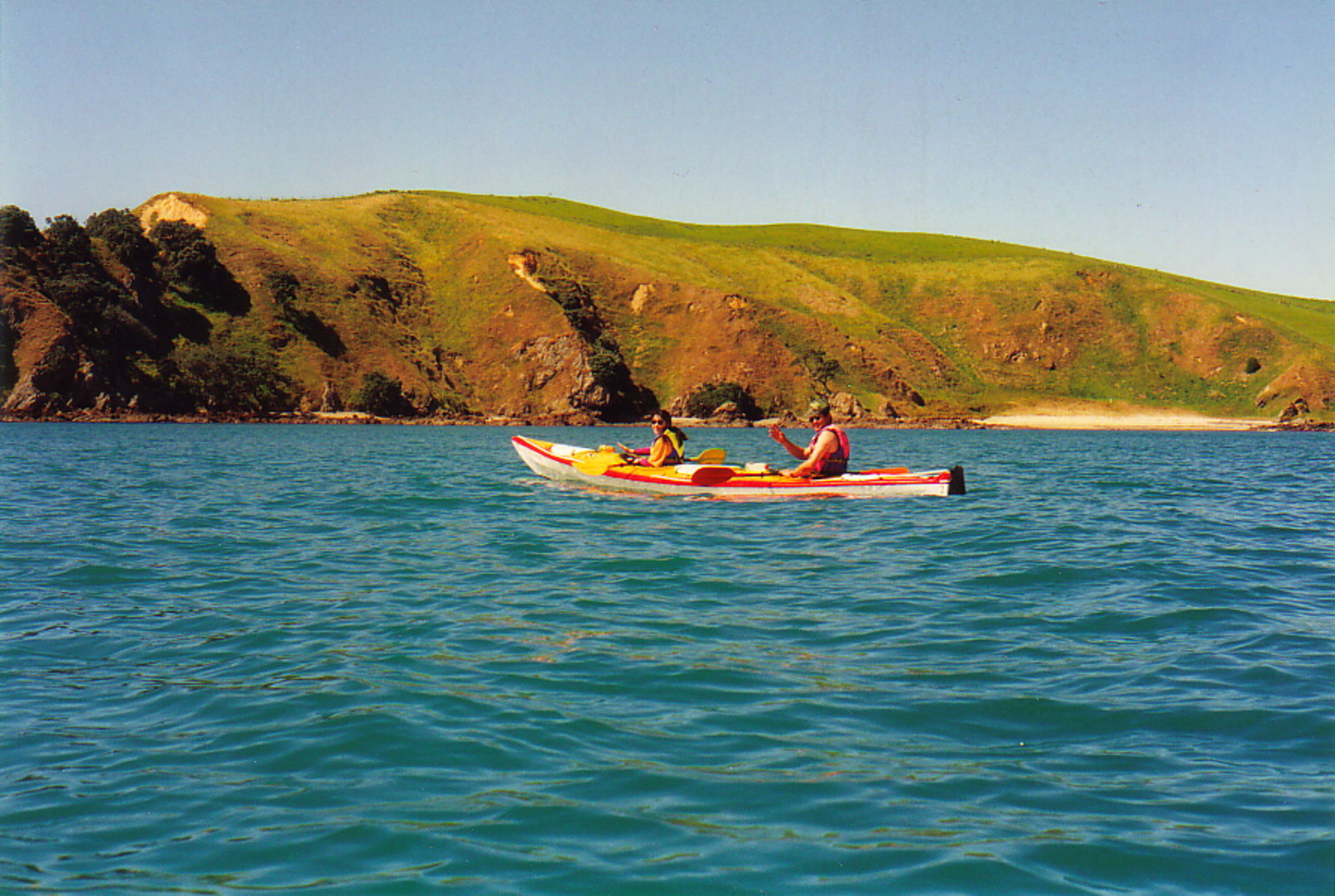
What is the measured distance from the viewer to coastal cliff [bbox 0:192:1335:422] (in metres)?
75.8

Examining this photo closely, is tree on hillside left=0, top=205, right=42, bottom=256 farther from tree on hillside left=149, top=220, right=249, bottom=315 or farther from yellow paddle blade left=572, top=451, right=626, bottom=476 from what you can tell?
yellow paddle blade left=572, top=451, right=626, bottom=476

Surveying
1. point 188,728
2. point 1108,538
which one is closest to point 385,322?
point 1108,538

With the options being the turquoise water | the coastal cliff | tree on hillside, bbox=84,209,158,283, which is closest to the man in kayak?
the turquoise water

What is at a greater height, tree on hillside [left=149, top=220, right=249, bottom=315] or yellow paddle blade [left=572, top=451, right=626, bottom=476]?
tree on hillside [left=149, top=220, right=249, bottom=315]

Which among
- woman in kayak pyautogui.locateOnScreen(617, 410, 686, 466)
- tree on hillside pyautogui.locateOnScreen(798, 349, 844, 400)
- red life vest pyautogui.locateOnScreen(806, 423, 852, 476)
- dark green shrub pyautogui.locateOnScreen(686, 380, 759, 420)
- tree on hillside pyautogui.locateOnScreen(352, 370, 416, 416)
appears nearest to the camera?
red life vest pyautogui.locateOnScreen(806, 423, 852, 476)

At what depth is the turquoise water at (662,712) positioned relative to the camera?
4.88 meters

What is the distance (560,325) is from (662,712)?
284 feet

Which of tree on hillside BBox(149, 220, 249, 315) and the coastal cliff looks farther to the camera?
tree on hillside BBox(149, 220, 249, 315)

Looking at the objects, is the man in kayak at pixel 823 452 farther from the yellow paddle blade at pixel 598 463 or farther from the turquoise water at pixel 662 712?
the turquoise water at pixel 662 712

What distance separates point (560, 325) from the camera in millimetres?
92125

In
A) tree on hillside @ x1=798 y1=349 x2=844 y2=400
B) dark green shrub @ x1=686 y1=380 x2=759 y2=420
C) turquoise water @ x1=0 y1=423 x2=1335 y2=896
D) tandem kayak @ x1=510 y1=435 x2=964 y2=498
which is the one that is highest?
tree on hillside @ x1=798 y1=349 x2=844 y2=400

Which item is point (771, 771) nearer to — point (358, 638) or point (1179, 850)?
point (1179, 850)

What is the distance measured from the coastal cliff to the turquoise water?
2587 inches

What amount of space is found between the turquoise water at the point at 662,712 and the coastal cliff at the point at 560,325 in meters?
65.7
